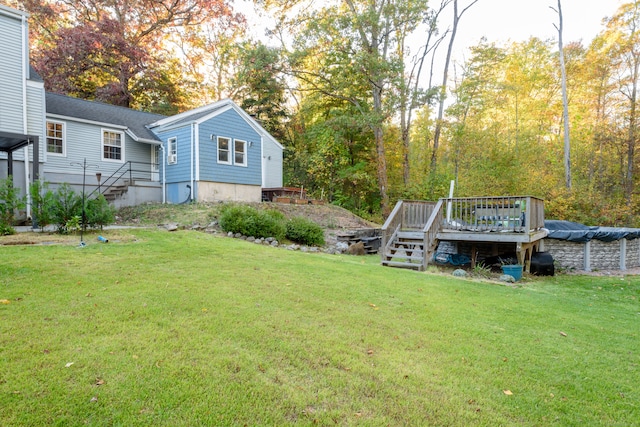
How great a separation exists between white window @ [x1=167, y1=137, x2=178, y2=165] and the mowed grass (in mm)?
9223

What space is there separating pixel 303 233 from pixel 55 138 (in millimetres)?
9683

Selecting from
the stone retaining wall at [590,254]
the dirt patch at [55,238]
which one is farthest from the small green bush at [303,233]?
the stone retaining wall at [590,254]

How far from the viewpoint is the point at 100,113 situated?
14203 mm

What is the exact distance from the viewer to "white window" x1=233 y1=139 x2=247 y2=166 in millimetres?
14820

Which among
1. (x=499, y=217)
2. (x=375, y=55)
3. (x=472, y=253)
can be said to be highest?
(x=375, y=55)

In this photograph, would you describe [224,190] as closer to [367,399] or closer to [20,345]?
[20,345]

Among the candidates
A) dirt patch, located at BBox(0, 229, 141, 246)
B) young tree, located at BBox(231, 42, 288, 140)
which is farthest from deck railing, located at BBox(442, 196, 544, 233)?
young tree, located at BBox(231, 42, 288, 140)

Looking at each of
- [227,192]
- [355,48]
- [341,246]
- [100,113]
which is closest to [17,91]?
[100,113]

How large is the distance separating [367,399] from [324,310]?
5.60 feet

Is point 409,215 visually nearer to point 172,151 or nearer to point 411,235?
point 411,235

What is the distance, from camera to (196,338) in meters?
2.92

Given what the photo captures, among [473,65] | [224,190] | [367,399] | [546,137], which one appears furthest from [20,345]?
[546,137]

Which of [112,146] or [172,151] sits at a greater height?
[112,146]

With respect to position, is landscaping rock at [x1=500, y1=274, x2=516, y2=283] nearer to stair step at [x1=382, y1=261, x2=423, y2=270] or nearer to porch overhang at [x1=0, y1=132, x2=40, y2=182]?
stair step at [x1=382, y1=261, x2=423, y2=270]
